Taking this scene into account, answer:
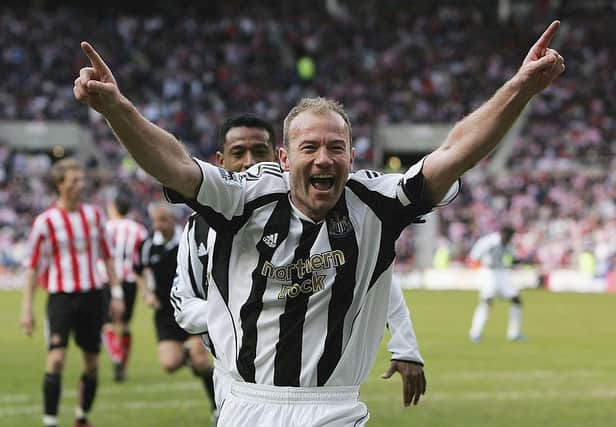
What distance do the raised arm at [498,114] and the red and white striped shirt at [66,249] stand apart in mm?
6462

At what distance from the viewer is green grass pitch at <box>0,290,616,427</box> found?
10266mm

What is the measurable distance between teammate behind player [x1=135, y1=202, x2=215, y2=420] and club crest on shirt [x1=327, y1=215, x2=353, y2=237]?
18.3ft

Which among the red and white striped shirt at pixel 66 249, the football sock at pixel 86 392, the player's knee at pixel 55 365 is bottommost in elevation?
the football sock at pixel 86 392

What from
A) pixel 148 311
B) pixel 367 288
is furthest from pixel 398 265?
pixel 367 288

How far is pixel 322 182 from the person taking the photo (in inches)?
154

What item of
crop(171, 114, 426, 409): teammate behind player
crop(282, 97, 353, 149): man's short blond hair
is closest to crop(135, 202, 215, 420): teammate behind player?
crop(171, 114, 426, 409): teammate behind player

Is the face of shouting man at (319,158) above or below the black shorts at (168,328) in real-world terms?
above

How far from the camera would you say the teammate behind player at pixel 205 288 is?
16.5 feet

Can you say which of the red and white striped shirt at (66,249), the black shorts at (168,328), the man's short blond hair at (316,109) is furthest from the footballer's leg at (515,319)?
the man's short blond hair at (316,109)

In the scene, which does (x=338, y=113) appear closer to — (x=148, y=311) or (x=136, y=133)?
(x=136, y=133)

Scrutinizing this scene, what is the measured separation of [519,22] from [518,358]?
3433cm

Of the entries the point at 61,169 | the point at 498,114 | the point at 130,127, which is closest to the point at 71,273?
the point at 61,169

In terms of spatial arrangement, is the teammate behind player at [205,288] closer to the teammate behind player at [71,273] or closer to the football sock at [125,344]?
the teammate behind player at [71,273]

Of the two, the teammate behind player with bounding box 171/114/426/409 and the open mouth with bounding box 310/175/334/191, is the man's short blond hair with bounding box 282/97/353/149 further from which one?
the teammate behind player with bounding box 171/114/426/409
